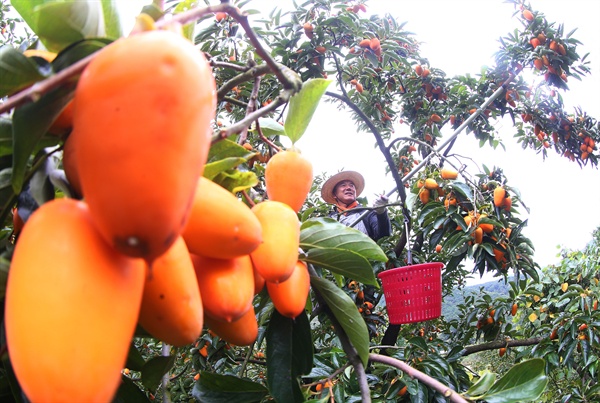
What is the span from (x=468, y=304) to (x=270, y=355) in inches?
129

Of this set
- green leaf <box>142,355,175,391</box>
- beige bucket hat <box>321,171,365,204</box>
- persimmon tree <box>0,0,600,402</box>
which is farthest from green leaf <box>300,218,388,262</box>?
beige bucket hat <box>321,171,365,204</box>

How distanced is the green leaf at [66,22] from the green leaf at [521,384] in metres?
0.93

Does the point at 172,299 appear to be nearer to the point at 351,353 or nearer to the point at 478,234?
the point at 351,353

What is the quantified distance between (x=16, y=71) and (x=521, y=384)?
3.25ft

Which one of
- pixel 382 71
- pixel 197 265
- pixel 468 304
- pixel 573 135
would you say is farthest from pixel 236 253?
pixel 573 135

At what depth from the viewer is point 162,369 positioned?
2.87ft

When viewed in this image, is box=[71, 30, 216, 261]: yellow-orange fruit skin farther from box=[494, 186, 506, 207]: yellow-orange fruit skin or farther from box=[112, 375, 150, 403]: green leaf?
box=[494, 186, 506, 207]: yellow-orange fruit skin

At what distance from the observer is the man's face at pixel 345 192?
13.3 feet

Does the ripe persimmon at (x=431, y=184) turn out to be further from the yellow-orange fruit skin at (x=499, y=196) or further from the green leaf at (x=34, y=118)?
the green leaf at (x=34, y=118)

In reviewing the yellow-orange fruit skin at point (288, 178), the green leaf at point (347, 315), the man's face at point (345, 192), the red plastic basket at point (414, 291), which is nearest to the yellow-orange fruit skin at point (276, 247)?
the yellow-orange fruit skin at point (288, 178)

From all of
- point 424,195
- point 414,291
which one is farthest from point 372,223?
point 414,291

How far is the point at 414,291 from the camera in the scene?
2357 millimetres

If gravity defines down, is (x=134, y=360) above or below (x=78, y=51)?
below

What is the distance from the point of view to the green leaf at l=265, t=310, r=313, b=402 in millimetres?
887
